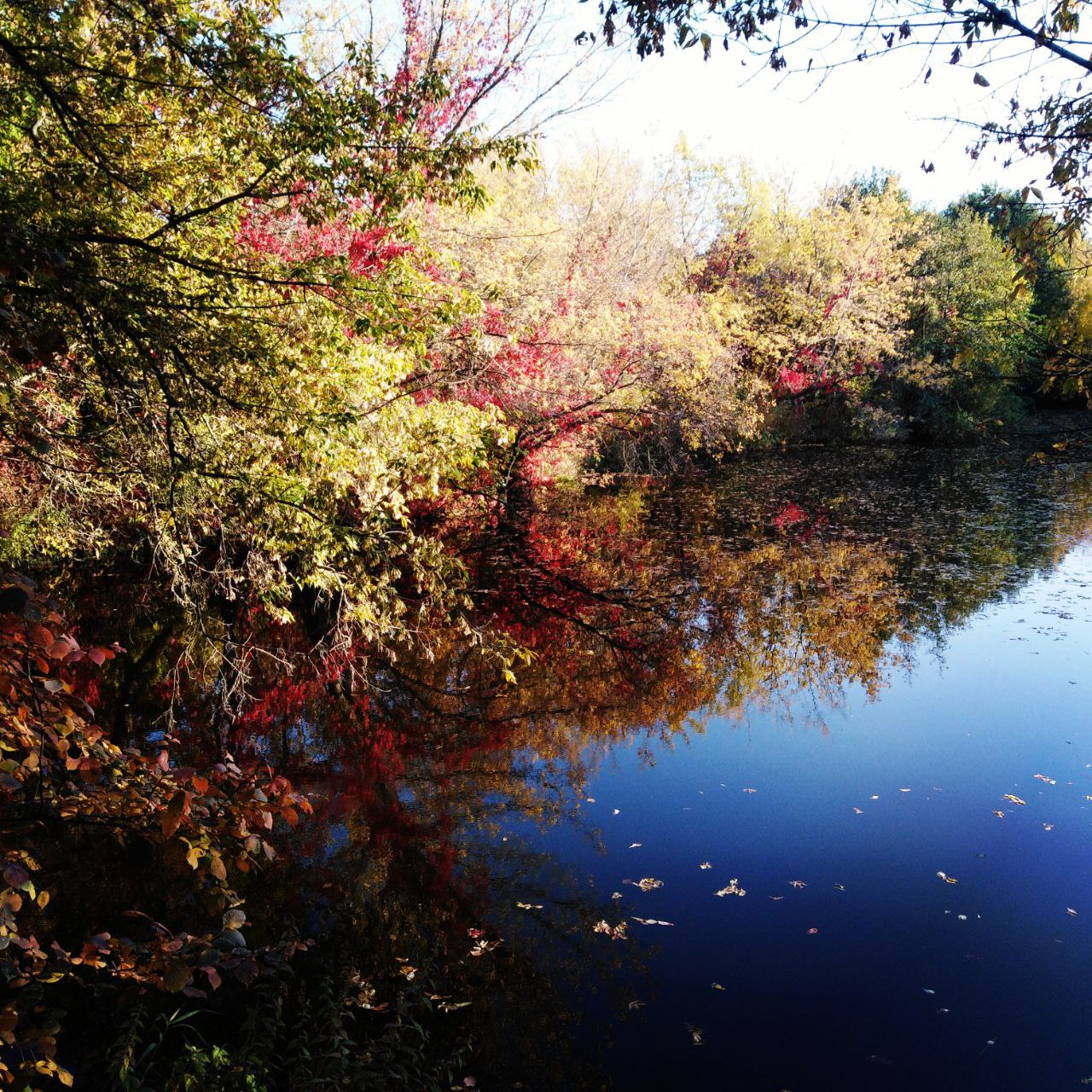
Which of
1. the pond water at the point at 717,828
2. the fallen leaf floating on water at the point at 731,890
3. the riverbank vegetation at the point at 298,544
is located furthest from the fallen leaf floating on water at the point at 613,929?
the fallen leaf floating on water at the point at 731,890

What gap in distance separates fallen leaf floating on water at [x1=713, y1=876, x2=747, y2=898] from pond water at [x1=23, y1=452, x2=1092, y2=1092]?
0.02 m

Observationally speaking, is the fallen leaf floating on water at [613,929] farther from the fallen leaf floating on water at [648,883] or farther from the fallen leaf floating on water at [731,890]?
the fallen leaf floating on water at [731,890]

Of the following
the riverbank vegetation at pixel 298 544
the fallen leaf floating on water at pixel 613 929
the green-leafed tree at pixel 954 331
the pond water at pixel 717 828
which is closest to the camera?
the riverbank vegetation at pixel 298 544

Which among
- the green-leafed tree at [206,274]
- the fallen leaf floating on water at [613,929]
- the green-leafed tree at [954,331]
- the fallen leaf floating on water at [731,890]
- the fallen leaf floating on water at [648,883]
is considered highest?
the green-leafed tree at [954,331]

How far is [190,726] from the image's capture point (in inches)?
342

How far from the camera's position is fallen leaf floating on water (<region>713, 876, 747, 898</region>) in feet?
18.9

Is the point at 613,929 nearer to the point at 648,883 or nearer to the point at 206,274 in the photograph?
the point at 648,883

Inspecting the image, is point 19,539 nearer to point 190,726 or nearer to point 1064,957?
point 190,726

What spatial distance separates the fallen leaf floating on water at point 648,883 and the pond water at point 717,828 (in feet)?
0.11

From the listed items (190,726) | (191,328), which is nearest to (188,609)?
(190,726)

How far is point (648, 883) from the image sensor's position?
590 centimetres

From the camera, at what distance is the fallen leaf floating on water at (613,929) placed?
5.31 meters

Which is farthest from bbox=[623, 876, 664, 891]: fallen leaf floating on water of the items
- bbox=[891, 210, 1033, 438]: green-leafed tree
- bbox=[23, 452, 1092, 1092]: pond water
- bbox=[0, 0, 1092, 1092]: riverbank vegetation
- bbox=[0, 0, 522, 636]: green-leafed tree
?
bbox=[891, 210, 1033, 438]: green-leafed tree

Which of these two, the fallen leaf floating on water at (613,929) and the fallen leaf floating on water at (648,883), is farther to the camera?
the fallen leaf floating on water at (648,883)
